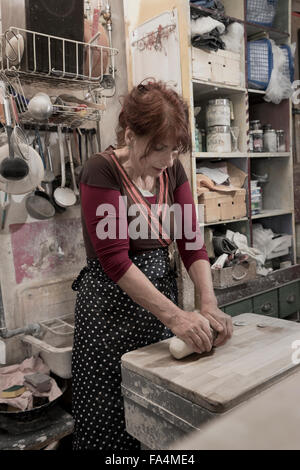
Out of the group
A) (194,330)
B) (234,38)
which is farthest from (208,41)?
(194,330)

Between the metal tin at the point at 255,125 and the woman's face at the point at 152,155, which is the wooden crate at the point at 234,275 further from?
the woman's face at the point at 152,155

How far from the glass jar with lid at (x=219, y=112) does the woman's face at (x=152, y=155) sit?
1172 millimetres

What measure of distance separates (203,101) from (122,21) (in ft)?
2.25

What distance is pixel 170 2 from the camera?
207 cm

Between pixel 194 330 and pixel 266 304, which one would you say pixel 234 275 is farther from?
pixel 194 330

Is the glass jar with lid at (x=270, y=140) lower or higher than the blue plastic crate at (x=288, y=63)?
lower

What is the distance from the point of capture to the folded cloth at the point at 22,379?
1.60 m

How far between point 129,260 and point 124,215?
15 cm

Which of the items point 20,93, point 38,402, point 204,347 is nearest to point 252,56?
point 20,93

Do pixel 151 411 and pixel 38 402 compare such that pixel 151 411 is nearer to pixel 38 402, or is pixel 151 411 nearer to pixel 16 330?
pixel 38 402

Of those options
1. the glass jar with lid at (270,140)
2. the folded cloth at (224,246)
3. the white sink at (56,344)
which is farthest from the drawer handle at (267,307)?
the white sink at (56,344)

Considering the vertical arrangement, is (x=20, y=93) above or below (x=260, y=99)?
below

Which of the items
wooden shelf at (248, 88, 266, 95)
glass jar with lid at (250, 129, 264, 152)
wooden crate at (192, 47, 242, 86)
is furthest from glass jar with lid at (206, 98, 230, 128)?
glass jar with lid at (250, 129, 264, 152)

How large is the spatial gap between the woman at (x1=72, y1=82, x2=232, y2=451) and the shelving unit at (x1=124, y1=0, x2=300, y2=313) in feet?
2.42
